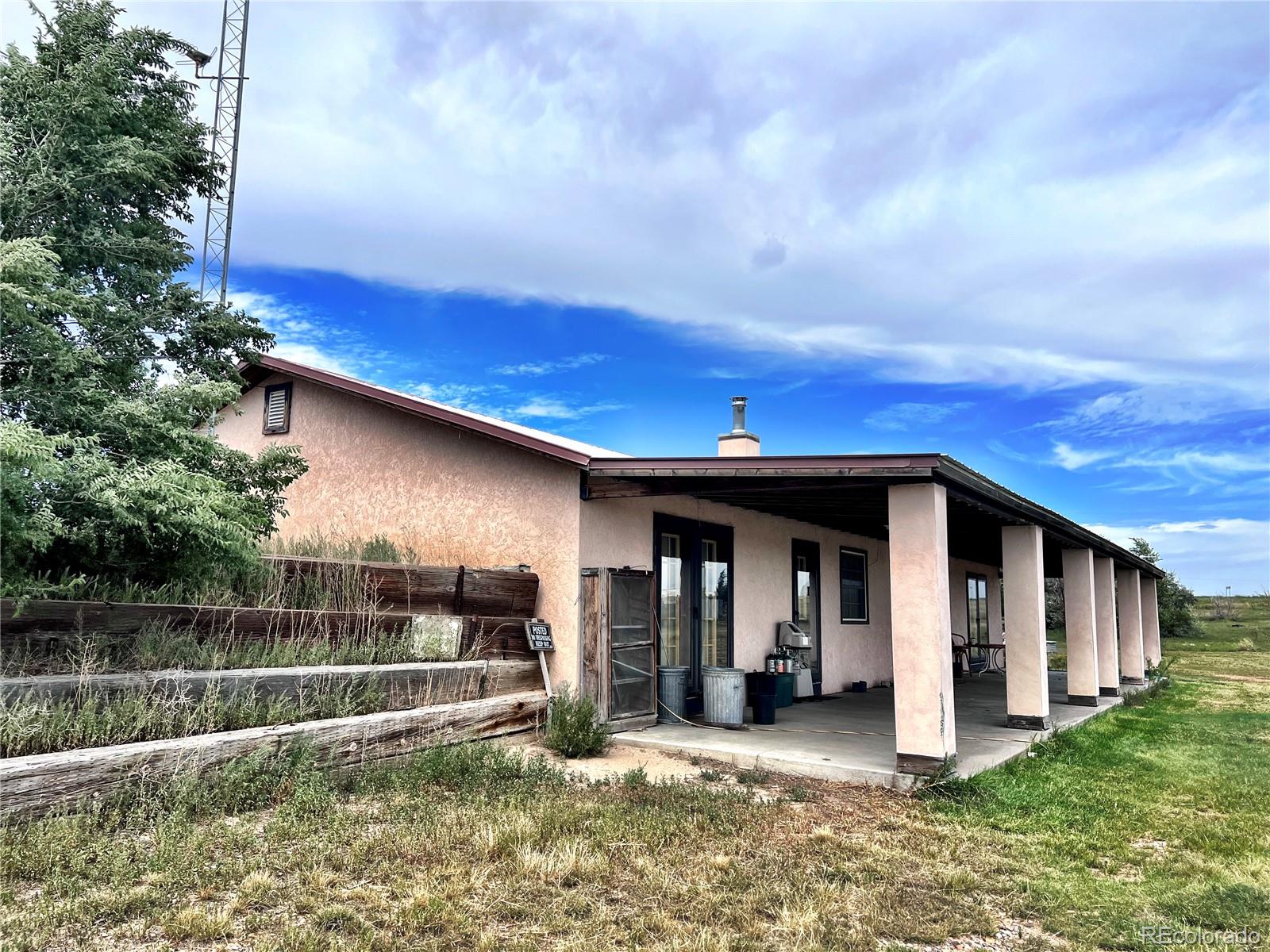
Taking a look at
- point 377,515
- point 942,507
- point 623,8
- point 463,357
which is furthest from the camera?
point 463,357

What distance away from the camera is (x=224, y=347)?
7.58 metres

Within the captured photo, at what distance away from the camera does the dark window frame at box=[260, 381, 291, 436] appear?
11984 millimetres

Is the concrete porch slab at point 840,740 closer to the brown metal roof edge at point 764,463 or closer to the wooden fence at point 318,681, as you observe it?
the wooden fence at point 318,681

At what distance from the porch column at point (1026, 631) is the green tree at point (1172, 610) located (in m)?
24.6

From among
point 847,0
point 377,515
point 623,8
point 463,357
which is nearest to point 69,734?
point 377,515

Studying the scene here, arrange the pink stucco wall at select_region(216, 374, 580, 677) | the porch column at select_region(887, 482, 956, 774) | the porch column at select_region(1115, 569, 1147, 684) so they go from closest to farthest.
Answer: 1. the porch column at select_region(887, 482, 956, 774)
2. the pink stucco wall at select_region(216, 374, 580, 677)
3. the porch column at select_region(1115, 569, 1147, 684)

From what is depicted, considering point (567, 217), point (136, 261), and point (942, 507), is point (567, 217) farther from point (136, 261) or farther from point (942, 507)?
point (942, 507)

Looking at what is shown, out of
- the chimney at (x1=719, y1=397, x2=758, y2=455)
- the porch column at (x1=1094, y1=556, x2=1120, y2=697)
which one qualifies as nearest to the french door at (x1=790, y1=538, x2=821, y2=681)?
the chimney at (x1=719, y1=397, x2=758, y2=455)

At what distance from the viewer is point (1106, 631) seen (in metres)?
14.4

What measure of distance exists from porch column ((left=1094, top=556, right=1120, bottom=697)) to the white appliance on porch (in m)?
5.35

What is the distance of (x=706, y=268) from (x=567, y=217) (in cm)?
309

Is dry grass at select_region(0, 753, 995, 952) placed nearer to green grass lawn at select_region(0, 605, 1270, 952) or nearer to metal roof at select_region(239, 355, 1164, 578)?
green grass lawn at select_region(0, 605, 1270, 952)

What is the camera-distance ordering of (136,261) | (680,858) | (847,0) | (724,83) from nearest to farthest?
(680,858), (136,261), (847,0), (724,83)

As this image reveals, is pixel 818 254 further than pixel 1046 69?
Yes
